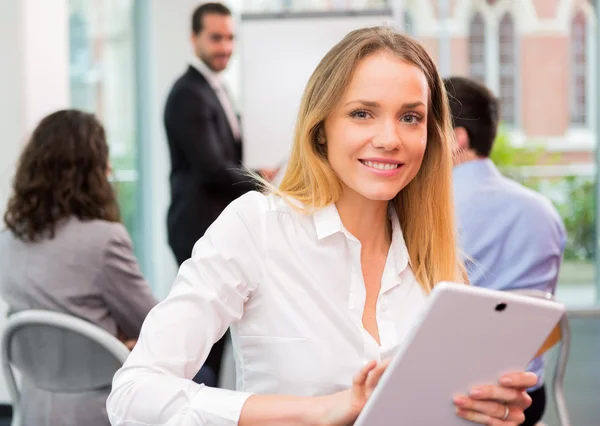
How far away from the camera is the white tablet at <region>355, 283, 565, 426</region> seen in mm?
1104

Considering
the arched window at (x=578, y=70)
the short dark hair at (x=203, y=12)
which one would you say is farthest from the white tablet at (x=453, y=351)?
the arched window at (x=578, y=70)

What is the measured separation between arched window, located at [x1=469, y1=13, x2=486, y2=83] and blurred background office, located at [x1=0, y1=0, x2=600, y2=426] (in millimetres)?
25

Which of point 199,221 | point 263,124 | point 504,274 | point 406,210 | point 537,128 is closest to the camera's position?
point 406,210

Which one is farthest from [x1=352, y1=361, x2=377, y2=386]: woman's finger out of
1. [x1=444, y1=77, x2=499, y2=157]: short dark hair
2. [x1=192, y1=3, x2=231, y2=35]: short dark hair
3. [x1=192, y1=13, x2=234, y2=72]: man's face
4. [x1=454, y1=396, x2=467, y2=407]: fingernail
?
[x1=192, y1=3, x2=231, y2=35]: short dark hair

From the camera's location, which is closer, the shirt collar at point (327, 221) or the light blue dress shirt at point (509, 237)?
the shirt collar at point (327, 221)

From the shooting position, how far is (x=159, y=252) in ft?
21.0

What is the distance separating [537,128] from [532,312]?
367 inches

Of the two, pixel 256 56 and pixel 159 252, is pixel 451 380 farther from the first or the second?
pixel 159 252

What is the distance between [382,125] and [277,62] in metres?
3.18

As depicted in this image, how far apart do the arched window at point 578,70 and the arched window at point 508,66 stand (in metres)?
0.66

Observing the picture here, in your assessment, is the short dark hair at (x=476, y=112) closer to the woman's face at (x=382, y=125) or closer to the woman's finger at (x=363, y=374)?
the woman's face at (x=382, y=125)

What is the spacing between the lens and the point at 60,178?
8.61 ft

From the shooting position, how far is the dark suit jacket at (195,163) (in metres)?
4.04

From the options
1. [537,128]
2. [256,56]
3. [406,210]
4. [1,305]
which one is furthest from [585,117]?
[406,210]
